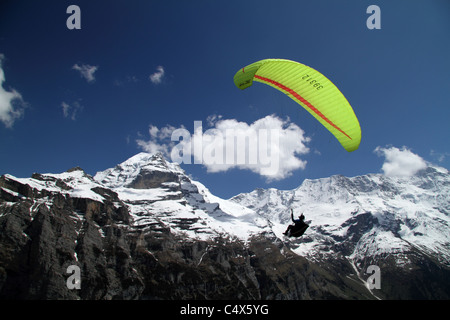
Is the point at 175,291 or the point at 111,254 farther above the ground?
the point at 111,254

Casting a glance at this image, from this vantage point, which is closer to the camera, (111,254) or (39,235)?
(39,235)

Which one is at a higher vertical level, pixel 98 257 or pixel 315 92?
pixel 315 92

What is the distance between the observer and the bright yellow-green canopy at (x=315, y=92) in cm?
2202

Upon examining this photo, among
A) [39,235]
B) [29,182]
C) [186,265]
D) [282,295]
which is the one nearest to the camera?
[39,235]

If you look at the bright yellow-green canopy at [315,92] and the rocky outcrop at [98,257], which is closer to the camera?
the bright yellow-green canopy at [315,92]

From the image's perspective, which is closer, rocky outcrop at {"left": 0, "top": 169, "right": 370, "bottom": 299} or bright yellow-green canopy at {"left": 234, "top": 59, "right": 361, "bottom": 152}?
bright yellow-green canopy at {"left": 234, "top": 59, "right": 361, "bottom": 152}

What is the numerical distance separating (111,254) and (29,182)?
188 feet

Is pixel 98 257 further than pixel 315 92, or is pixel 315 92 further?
pixel 98 257

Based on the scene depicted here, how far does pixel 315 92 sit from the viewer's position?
22953 mm

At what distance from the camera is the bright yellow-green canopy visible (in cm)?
2202
